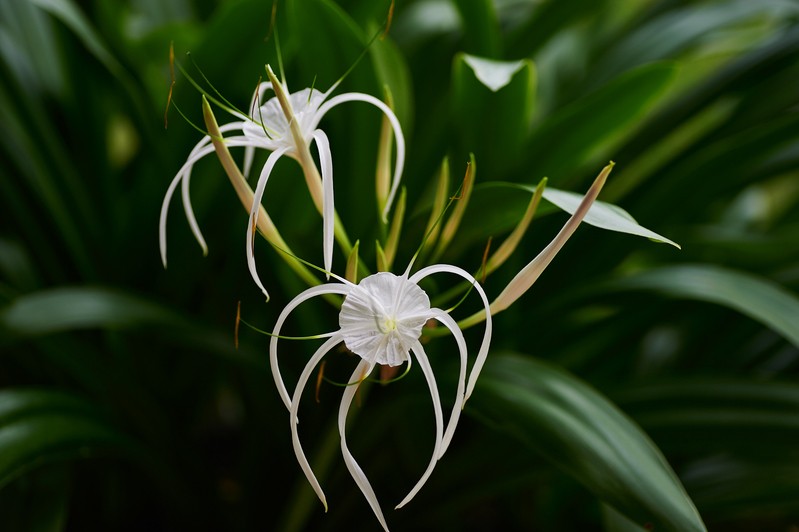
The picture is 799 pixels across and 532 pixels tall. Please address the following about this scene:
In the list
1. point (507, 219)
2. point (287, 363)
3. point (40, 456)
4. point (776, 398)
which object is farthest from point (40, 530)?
point (776, 398)

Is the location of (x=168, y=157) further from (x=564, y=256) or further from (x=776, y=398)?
(x=776, y=398)

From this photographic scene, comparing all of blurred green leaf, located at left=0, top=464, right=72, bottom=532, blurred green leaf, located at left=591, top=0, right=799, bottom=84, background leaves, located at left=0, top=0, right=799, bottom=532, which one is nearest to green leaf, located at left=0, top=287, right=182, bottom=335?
background leaves, located at left=0, top=0, right=799, bottom=532

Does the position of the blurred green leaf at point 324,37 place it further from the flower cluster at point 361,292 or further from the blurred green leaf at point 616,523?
the blurred green leaf at point 616,523

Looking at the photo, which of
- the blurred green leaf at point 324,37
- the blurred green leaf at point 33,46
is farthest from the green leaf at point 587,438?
the blurred green leaf at point 33,46

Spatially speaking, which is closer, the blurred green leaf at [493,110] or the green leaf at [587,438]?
the green leaf at [587,438]

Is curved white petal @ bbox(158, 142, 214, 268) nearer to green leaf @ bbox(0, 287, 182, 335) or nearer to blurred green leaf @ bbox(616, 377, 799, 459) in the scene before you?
green leaf @ bbox(0, 287, 182, 335)
